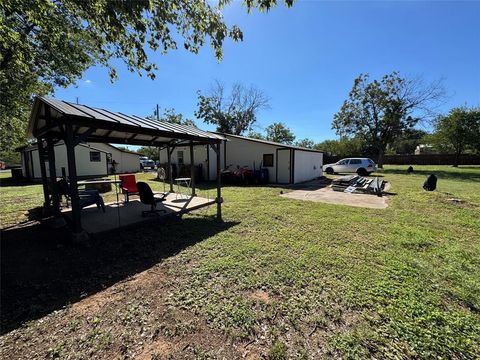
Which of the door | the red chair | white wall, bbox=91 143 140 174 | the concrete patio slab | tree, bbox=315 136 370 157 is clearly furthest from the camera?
A: tree, bbox=315 136 370 157

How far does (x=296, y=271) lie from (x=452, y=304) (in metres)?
1.79

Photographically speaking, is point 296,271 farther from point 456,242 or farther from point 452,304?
point 456,242

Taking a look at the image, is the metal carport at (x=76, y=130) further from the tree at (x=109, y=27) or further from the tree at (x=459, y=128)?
the tree at (x=459, y=128)

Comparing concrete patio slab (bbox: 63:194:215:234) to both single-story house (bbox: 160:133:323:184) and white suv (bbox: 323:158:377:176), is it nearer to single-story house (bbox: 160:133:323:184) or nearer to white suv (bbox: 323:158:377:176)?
single-story house (bbox: 160:133:323:184)

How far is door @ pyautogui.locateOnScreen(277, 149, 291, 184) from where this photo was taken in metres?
14.3

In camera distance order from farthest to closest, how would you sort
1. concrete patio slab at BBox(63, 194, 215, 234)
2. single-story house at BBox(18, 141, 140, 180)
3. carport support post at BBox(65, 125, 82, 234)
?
single-story house at BBox(18, 141, 140, 180) < concrete patio slab at BBox(63, 194, 215, 234) < carport support post at BBox(65, 125, 82, 234)

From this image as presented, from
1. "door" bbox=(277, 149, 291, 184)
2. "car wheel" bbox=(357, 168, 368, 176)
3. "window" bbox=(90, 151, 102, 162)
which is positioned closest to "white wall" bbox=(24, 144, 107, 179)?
"window" bbox=(90, 151, 102, 162)

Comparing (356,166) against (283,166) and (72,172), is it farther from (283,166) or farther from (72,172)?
(72,172)

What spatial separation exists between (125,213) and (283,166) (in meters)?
10.2

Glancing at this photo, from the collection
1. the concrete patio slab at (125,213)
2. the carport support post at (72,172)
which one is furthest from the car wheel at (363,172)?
the carport support post at (72,172)

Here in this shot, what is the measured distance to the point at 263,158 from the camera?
1505 centimetres

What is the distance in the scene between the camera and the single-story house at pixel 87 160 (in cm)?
1766

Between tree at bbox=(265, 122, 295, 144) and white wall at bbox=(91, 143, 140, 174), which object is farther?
tree at bbox=(265, 122, 295, 144)

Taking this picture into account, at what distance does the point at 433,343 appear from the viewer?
2062 millimetres
